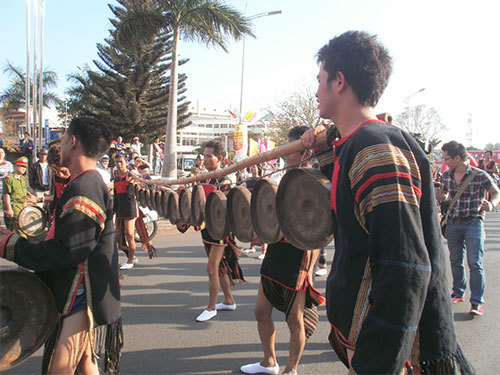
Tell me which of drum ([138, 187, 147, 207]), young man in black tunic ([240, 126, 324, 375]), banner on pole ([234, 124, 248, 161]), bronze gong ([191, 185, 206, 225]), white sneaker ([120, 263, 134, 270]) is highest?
banner on pole ([234, 124, 248, 161])

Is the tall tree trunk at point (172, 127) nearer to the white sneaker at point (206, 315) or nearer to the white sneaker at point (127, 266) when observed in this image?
the white sneaker at point (127, 266)

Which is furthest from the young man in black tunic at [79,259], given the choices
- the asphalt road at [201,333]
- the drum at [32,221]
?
the drum at [32,221]

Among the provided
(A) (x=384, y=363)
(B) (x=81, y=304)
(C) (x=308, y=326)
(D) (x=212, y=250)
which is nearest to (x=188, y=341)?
(D) (x=212, y=250)

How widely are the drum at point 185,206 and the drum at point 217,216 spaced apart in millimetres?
994

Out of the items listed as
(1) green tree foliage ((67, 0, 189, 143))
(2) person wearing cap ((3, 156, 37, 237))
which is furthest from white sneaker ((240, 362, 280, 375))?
(1) green tree foliage ((67, 0, 189, 143))

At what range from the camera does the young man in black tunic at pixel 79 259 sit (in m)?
2.18

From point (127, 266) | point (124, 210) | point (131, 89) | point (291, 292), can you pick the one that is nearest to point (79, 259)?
point (291, 292)

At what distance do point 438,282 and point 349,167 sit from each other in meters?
0.53

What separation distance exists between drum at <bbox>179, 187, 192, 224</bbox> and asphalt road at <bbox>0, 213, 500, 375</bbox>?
1.23 metres

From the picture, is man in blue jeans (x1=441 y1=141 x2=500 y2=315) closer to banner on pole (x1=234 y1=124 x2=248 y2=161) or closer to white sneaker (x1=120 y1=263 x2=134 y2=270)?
white sneaker (x1=120 y1=263 x2=134 y2=270)

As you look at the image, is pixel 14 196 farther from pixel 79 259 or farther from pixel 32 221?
pixel 79 259

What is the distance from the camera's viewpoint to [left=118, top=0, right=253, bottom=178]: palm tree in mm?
16578

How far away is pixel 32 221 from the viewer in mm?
5805

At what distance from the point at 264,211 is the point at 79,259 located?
1.29 meters
